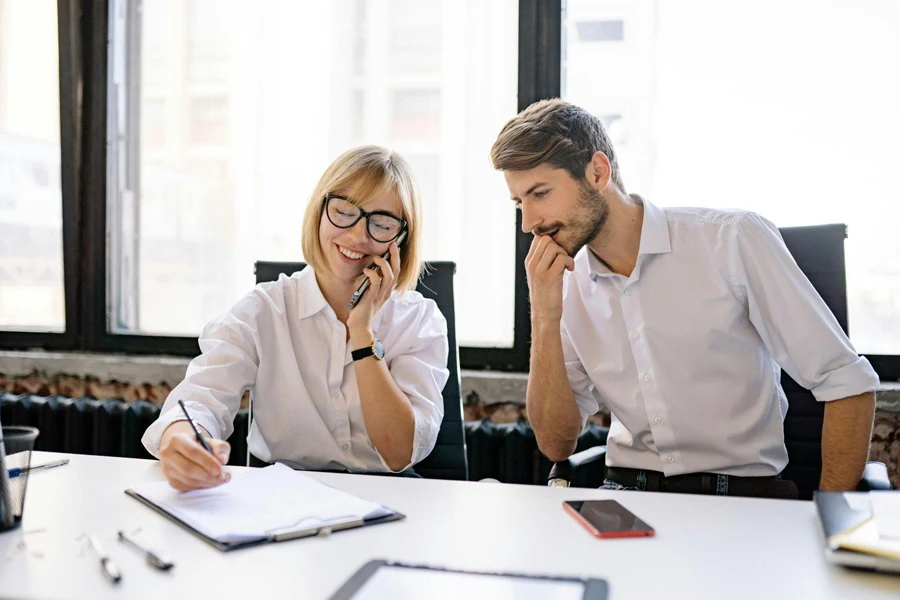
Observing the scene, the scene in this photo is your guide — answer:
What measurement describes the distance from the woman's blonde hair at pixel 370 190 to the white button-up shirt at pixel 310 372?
0.10m

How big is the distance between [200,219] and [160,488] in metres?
1.71

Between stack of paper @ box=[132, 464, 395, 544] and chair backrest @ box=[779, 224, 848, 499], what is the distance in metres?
1.08

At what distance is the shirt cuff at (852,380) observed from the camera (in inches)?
57.6

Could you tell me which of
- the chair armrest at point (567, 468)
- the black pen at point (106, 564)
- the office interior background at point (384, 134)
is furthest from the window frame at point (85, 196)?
the black pen at point (106, 564)

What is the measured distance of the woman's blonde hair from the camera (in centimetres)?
166

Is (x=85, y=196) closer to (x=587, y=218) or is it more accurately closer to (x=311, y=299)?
(x=311, y=299)

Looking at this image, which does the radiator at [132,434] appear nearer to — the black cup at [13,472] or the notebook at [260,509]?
→ the notebook at [260,509]

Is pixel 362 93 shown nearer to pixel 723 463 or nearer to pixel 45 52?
pixel 45 52

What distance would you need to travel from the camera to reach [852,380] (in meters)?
1.46

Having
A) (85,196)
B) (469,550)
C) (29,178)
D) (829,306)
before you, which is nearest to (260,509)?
(469,550)

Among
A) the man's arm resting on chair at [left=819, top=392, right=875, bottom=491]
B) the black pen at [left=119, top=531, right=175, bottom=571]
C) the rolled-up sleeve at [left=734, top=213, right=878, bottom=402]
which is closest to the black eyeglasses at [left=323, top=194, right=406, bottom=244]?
the rolled-up sleeve at [left=734, top=213, right=878, bottom=402]

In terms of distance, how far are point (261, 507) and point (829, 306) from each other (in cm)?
128

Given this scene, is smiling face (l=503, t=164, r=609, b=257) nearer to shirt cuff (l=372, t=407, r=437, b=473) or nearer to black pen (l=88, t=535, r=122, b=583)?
shirt cuff (l=372, t=407, r=437, b=473)

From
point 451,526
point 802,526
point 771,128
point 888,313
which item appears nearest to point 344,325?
point 451,526
